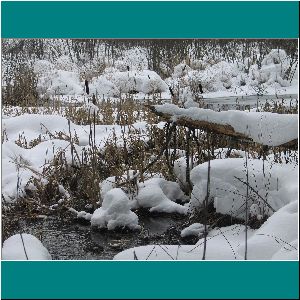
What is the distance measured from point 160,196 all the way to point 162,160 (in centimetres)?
54

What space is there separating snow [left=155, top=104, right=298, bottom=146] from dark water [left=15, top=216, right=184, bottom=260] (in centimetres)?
88

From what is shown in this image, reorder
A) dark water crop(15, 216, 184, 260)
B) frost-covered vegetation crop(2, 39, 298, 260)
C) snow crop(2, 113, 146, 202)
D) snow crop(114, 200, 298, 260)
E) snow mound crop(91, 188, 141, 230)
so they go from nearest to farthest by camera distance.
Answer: snow crop(114, 200, 298, 260)
frost-covered vegetation crop(2, 39, 298, 260)
dark water crop(15, 216, 184, 260)
snow mound crop(91, 188, 141, 230)
snow crop(2, 113, 146, 202)

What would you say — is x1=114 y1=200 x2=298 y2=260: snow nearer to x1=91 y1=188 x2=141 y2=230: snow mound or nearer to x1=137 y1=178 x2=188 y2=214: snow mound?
x1=91 y1=188 x2=141 y2=230: snow mound

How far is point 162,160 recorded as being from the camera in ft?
15.0

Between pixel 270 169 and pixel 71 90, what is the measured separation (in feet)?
12.6

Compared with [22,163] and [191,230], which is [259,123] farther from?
[22,163]

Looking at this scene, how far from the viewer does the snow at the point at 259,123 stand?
10.5 ft

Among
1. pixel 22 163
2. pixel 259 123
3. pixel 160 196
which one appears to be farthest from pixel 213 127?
pixel 22 163

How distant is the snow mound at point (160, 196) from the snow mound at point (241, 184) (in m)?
0.22

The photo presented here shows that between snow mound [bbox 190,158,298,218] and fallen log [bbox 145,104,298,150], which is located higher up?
fallen log [bbox 145,104,298,150]

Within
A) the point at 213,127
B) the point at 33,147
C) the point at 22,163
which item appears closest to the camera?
the point at 213,127

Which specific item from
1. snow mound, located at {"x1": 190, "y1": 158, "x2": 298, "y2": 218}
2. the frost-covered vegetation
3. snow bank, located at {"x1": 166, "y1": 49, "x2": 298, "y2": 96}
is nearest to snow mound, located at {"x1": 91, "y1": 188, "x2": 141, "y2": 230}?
the frost-covered vegetation

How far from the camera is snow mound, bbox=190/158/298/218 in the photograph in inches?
138

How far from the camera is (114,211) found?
147 inches
